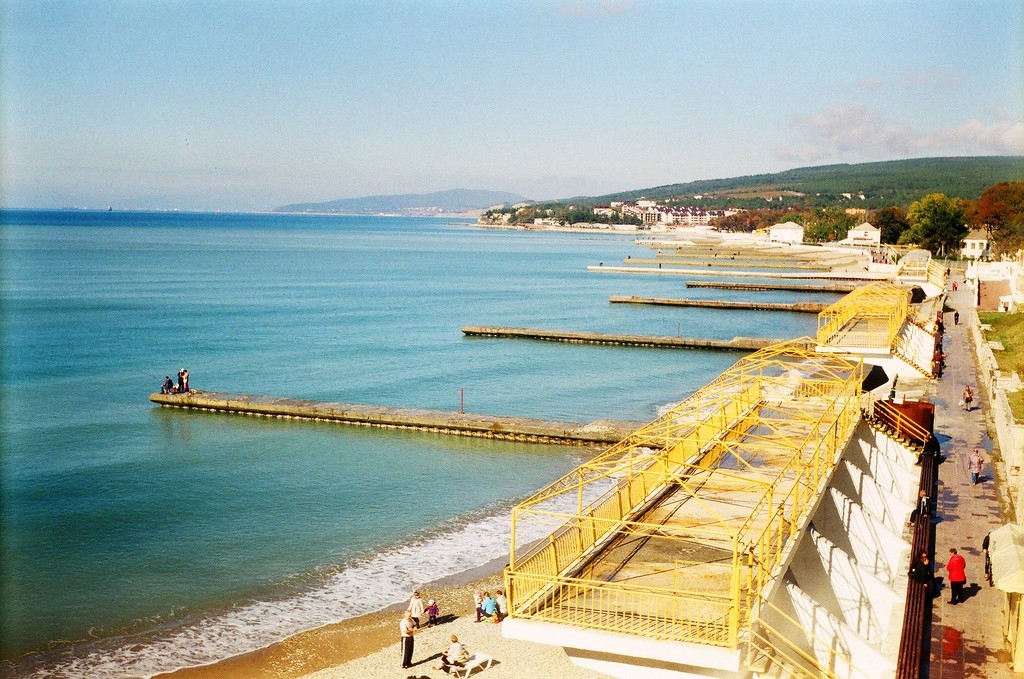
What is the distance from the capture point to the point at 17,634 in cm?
1377

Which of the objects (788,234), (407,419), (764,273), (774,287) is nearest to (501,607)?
(407,419)

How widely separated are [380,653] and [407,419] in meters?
14.8

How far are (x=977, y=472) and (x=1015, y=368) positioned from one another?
10.5 meters

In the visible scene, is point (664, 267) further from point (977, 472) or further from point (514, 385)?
point (977, 472)

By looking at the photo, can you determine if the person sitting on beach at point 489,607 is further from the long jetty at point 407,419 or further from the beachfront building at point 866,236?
the beachfront building at point 866,236

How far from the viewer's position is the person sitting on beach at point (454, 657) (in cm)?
1198

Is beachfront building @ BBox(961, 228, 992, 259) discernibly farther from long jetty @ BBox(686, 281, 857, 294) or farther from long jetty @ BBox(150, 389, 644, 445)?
long jetty @ BBox(150, 389, 644, 445)

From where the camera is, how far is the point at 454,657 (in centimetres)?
1203

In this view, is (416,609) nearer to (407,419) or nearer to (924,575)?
(924,575)

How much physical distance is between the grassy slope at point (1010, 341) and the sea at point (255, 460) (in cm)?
1068

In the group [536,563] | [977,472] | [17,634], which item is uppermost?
[536,563]

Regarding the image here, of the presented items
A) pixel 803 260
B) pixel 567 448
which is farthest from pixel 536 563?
pixel 803 260

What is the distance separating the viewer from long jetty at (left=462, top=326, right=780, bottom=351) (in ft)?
142

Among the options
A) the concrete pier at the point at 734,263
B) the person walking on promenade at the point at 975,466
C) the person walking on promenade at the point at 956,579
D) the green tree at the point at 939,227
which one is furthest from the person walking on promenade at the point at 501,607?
the concrete pier at the point at 734,263
